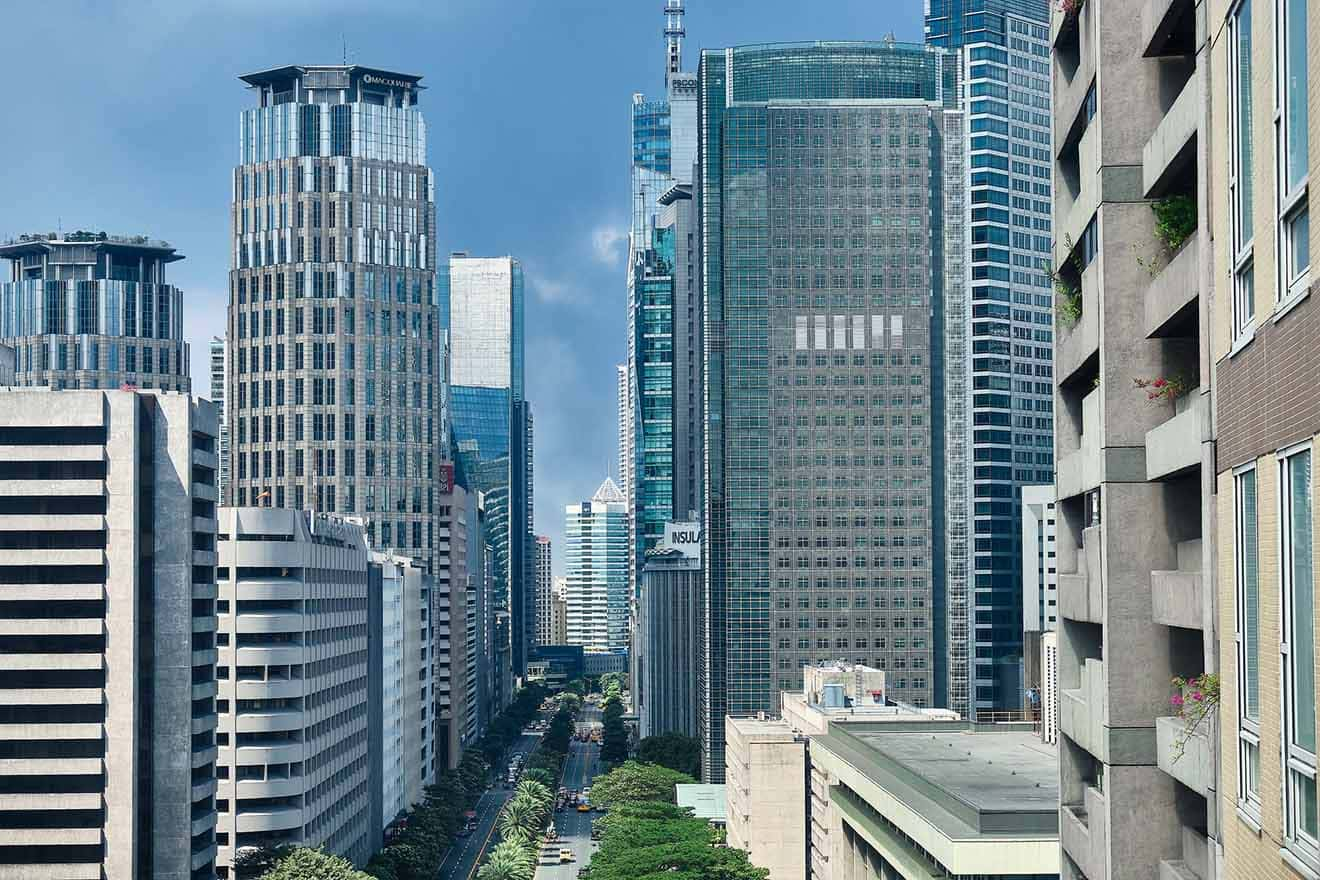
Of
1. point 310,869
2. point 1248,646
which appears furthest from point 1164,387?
point 310,869

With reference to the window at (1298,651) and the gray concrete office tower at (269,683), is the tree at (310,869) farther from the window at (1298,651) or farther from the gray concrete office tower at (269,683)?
the window at (1298,651)

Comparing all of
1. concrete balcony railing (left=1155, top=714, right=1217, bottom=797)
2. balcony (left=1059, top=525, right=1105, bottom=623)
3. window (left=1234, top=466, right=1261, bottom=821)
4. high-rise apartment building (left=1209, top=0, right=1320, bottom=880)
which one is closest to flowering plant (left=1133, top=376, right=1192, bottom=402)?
balcony (left=1059, top=525, right=1105, bottom=623)

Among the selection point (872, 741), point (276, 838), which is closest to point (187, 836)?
point (276, 838)

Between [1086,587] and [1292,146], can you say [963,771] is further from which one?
[1292,146]

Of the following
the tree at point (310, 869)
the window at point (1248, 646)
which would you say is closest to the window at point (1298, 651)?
the window at point (1248, 646)

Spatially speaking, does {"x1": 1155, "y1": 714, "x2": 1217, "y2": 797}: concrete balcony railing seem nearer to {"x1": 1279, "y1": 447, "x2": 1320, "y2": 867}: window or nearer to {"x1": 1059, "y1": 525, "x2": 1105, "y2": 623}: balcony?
{"x1": 1059, "y1": 525, "x2": 1105, "y2": 623}: balcony

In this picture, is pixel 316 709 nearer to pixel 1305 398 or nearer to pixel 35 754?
pixel 35 754
